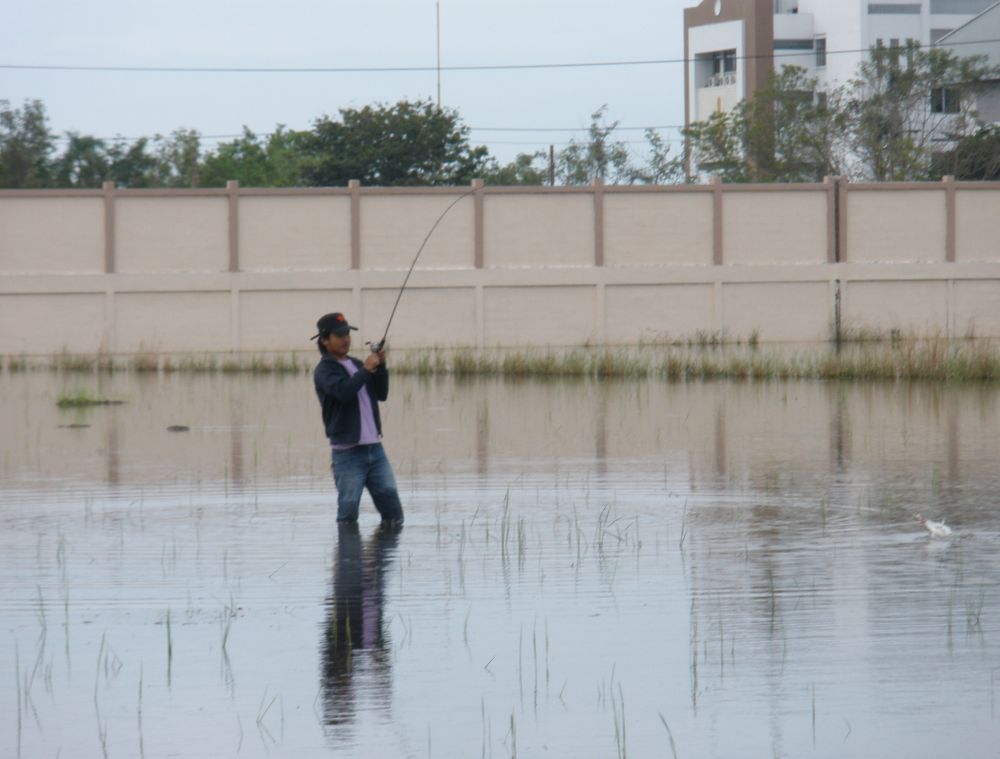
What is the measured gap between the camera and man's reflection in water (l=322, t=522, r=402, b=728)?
7066mm

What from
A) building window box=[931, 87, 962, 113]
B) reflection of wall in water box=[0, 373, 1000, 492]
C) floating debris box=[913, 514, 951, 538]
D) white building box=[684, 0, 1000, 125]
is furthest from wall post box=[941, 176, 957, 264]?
white building box=[684, 0, 1000, 125]

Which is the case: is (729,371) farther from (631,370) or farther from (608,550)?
(608,550)

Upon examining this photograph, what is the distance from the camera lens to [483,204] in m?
41.5

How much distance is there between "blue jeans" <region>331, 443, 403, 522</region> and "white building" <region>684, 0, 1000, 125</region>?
72350 millimetres

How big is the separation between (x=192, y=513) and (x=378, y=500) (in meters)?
1.68

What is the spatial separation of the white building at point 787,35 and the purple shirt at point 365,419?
238 ft

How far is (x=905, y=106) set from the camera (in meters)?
59.6

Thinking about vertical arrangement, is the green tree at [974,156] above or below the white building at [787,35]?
below

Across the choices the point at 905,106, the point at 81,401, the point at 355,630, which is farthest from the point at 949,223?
the point at 355,630

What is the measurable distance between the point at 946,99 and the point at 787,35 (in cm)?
2461

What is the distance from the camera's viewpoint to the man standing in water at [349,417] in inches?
444

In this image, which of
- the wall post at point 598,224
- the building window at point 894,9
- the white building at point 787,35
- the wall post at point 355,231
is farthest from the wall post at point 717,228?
the building window at point 894,9

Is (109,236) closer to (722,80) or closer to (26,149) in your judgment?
(26,149)

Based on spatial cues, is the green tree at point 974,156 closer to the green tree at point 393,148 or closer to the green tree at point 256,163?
the green tree at point 393,148
